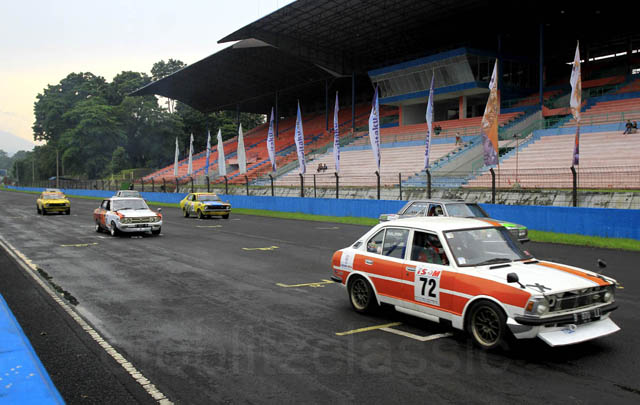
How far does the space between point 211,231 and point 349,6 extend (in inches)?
1024

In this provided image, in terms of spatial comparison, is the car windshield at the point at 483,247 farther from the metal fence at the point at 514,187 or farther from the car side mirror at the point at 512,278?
the metal fence at the point at 514,187

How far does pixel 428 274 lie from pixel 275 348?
7.03ft

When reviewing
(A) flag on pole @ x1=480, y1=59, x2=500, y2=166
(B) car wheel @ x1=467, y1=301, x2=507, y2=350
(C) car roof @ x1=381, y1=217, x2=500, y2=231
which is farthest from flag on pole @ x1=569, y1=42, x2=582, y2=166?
(B) car wheel @ x1=467, y1=301, x2=507, y2=350

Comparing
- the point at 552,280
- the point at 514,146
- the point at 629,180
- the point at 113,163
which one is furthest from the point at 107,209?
the point at 113,163

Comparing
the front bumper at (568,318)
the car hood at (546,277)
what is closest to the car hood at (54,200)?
the car hood at (546,277)

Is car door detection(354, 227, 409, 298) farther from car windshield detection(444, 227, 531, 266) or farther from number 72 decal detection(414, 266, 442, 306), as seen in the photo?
car windshield detection(444, 227, 531, 266)

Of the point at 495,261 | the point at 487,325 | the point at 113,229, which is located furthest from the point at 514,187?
the point at 487,325

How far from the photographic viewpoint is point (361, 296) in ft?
24.9

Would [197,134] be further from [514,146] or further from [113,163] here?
[514,146]

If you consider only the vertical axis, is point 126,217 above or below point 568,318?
above

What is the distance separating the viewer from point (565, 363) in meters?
5.45

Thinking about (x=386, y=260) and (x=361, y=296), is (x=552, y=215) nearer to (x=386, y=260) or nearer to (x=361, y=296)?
(x=361, y=296)

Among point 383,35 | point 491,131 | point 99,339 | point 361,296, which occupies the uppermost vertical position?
point 383,35

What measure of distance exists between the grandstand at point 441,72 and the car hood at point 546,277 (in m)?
20.7
